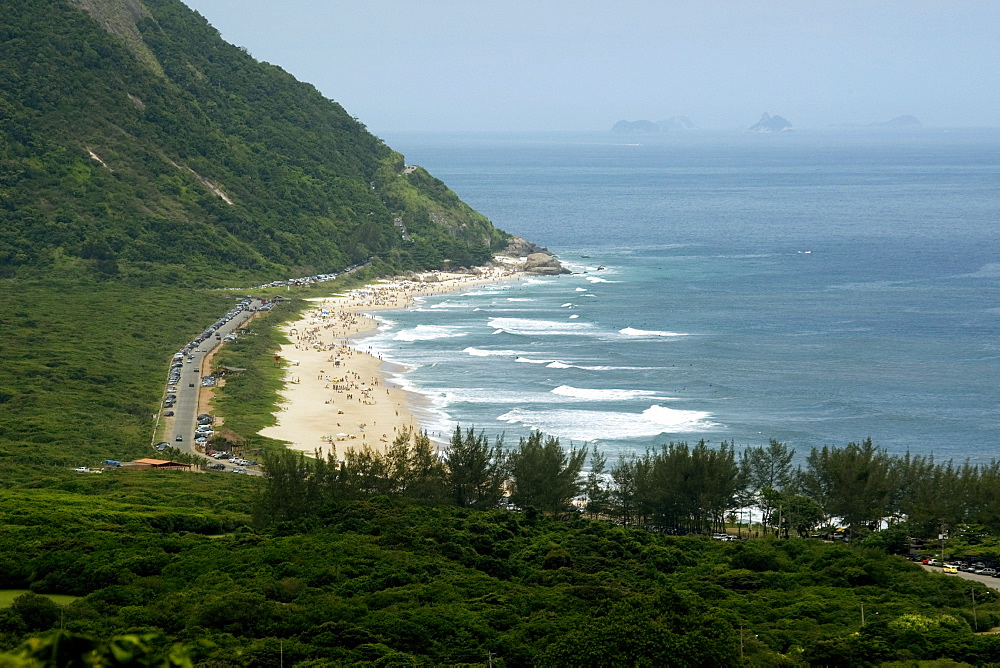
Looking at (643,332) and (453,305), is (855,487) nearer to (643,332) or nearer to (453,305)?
(643,332)

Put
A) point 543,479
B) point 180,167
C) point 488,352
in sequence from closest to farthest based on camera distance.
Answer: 1. point 543,479
2. point 488,352
3. point 180,167

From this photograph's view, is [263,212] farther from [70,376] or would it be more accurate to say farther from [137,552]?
[137,552]

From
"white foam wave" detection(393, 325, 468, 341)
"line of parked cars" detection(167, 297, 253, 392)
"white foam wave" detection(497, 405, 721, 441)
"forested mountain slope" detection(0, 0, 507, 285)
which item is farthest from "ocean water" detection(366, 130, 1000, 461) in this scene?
"forested mountain slope" detection(0, 0, 507, 285)

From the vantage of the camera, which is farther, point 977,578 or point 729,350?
point 729,350

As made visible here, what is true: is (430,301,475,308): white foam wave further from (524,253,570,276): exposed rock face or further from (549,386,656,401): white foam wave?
(549,386,656,401): white foam wave

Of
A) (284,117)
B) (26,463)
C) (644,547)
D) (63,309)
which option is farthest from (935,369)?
(284,117)

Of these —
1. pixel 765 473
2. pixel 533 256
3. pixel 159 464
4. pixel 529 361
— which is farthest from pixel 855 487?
pixel 533 256

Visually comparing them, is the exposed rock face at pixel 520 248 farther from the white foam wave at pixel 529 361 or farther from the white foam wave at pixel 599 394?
the white foam wave at pixel 599 394
